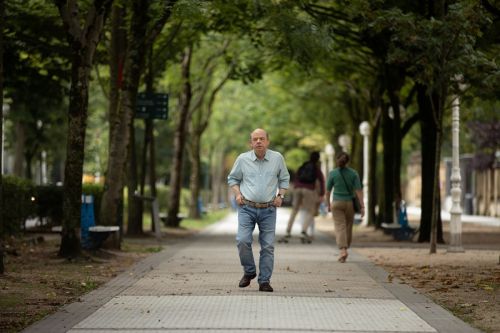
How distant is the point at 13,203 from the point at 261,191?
10103 mm

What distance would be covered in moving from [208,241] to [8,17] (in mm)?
6604

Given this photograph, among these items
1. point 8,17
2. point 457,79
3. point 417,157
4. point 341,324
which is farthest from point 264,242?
point 417,157

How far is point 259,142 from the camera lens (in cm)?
1226

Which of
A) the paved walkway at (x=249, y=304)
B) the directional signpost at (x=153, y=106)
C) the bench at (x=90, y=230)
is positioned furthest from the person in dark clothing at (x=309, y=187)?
the paved walkway at (x=249, y=304)

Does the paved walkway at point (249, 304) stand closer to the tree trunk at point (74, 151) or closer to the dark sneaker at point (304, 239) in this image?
the tree trunk at point (74, 151)

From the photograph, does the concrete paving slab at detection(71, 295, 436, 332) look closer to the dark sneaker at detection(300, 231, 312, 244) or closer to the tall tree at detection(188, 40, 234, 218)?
the dark sneaker at detection(300, 231, 312, 244)

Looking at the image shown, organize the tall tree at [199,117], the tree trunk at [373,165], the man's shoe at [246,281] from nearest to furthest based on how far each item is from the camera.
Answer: the man's shoe at [246,281] < the tree trunk at [373,165] < the tall tree at [199,117]

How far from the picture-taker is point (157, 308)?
10.7m

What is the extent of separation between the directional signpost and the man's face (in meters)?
12.7

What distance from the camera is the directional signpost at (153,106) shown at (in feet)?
81.5

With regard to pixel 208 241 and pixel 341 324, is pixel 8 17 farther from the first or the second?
pixel 341 324

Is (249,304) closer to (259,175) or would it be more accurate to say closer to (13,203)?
(259,175)

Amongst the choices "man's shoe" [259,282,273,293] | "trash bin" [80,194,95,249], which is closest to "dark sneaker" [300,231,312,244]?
"trash bin" [80,194,95,249]

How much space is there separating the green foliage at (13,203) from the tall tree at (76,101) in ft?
13.1
